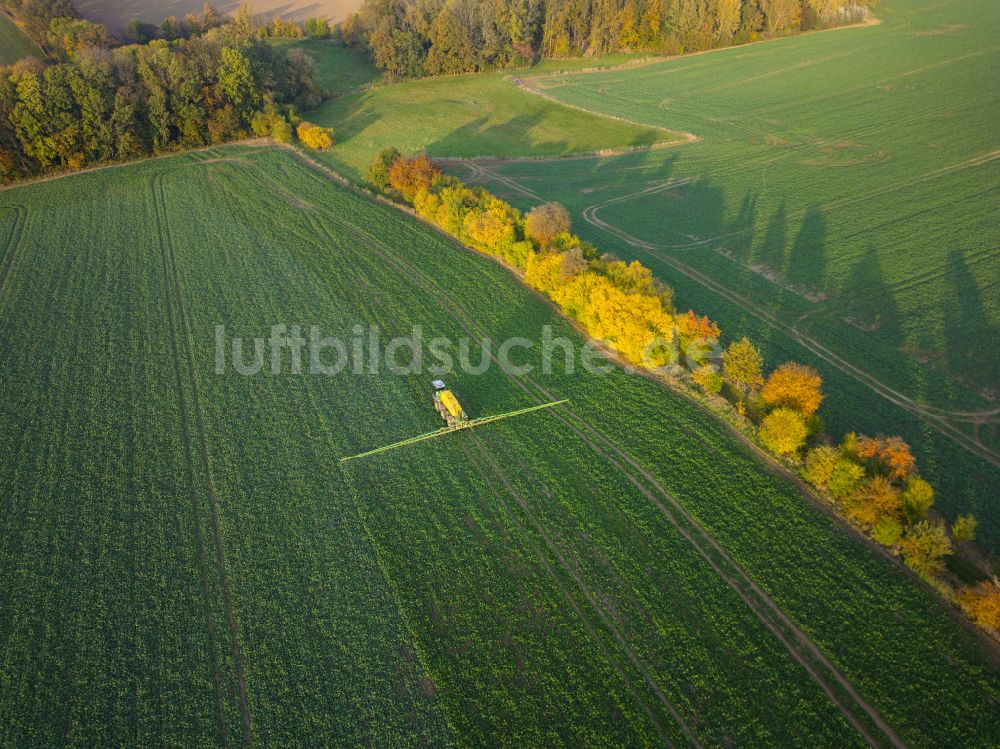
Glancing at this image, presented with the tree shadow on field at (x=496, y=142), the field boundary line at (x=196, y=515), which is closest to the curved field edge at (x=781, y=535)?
the field boundary line at (x=196, y=515)

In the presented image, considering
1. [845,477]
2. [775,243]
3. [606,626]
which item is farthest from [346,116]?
[606,626]

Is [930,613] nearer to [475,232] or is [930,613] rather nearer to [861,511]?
[861,511]

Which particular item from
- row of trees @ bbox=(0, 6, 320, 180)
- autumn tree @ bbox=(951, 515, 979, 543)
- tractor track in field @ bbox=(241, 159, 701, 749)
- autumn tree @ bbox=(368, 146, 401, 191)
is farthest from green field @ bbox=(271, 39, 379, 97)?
autumn tree @ bbox=(951, 515, 979, 543)

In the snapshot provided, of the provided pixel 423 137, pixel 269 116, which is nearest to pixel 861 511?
pixel 423 137

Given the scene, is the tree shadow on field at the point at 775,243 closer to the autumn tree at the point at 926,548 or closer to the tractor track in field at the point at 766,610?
the tractor track in field at the point at 766,610

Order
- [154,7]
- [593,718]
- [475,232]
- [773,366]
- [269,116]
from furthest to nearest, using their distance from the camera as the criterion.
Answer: [154,7] → [269,116] → [475,232] → [773,366] → [593,718]

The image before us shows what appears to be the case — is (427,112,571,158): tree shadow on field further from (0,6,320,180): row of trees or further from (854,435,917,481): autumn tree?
(854,435,917,481): autumn tree
